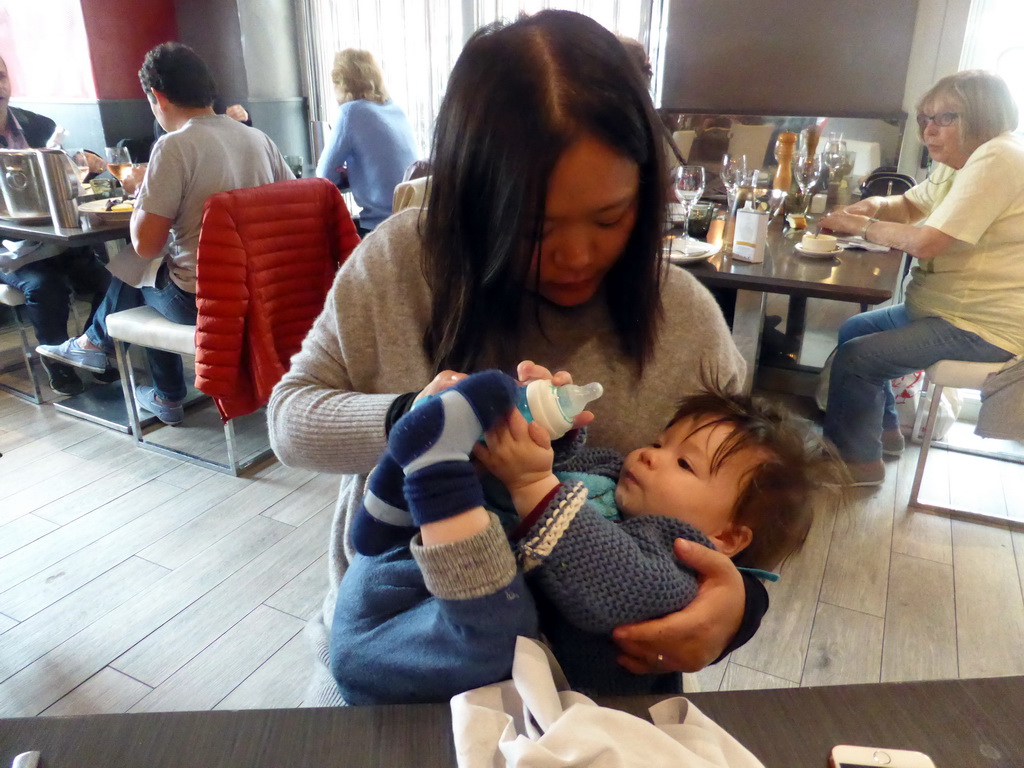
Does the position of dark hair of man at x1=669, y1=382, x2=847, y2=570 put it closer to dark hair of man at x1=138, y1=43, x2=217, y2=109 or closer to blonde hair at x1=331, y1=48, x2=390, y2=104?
dark hair of man at x1=138, y1=43, x2=217, y2=109

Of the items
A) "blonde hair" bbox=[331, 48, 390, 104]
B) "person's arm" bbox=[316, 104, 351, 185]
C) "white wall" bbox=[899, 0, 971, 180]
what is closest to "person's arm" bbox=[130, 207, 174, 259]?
"person's arm" bbox=[316, 104, 351, 185]

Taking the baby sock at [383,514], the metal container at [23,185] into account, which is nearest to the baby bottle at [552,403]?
the baby sock at [383,514]

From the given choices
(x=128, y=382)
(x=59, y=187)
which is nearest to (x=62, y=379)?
(x=128, y=382)

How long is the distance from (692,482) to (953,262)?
6.29ft

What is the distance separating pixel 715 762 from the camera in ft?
1.67

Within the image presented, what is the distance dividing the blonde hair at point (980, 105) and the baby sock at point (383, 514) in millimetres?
2354

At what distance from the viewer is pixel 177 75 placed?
247cm

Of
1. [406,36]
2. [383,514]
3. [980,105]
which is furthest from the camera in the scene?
[406,36]

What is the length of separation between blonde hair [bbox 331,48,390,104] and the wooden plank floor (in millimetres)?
2103

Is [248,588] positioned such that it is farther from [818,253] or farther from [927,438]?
[927,438]

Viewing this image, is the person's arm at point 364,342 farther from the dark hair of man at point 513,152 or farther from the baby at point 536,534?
the baby at point 536,534

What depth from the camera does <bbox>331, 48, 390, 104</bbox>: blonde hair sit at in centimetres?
356

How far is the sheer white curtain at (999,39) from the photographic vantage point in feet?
9.91

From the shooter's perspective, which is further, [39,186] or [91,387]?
[91,387]
